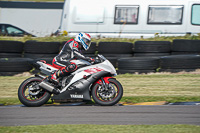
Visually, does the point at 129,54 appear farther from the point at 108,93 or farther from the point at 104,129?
the point at 104,129

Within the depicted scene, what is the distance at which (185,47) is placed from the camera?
475 inches

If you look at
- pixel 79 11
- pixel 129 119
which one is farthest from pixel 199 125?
pixel 79 11

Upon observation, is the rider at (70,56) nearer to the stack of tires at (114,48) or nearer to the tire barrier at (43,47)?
the stack of tires at (114,48)

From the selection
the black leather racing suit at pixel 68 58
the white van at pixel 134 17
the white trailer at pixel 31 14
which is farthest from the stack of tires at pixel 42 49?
the white trailer at pixel 31 14

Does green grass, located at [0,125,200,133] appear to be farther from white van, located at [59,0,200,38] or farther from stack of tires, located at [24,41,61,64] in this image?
white van, located at [59,0,200,38]

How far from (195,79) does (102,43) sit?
3.52 meters

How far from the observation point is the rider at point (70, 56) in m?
7.10

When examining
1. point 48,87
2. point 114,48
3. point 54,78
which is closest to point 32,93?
point 48,87

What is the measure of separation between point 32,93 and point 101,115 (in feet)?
5.72

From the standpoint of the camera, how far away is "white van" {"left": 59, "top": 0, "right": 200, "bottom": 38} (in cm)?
1377

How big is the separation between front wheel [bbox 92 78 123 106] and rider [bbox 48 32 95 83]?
559 mm

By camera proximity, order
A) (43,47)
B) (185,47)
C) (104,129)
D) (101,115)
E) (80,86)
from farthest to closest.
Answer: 1. (43,47)
2. (185,47)
3. (80,86)
4. (101,115)
5. (104,129)

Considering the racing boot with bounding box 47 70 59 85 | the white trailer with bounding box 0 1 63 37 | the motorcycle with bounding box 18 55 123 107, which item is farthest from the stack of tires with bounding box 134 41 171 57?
the white trailer with bounding box 0 1 63 37

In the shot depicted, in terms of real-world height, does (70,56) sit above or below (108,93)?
above
